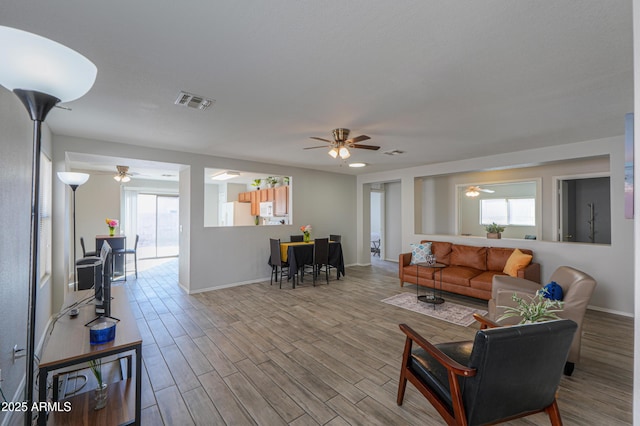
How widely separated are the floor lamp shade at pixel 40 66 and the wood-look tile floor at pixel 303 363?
2103 millimetres

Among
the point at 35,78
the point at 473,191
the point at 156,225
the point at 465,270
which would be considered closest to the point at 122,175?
the point at 156,225

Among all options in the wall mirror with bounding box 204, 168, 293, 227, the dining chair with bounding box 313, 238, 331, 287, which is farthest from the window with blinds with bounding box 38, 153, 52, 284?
the dining chair with bounding box 313, 238, 331, 287

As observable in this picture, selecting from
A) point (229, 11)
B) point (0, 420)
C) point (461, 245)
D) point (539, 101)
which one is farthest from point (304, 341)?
point (461, 245)

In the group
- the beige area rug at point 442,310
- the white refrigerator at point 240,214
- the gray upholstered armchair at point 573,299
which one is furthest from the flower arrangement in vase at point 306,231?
the gray upholstered armchair at point 573,299

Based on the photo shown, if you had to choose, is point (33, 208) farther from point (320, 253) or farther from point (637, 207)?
point (320, 253)

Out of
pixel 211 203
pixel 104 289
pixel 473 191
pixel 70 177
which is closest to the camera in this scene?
pixel 104 289

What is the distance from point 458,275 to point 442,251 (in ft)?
2.99

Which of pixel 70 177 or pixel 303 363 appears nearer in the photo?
pixel 303 363

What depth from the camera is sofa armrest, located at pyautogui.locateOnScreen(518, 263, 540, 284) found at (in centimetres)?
409

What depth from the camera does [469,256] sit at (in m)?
5.07

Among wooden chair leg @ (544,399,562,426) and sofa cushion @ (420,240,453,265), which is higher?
sofa cushion @ (420,240,453,265)

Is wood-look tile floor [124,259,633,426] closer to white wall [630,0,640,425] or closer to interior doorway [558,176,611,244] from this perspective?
white wall [630,0,640,425]

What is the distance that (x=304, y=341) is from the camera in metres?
3.08

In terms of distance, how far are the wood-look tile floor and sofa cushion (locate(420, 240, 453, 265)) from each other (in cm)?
97
